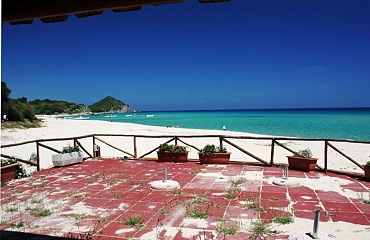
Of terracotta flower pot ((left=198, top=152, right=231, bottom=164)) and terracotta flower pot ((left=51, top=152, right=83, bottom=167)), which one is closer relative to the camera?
terracotta flower pot ((left=51, top=152, right=83, bottom=167))

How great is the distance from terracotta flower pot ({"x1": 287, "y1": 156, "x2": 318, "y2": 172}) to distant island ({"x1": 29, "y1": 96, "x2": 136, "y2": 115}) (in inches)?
4242

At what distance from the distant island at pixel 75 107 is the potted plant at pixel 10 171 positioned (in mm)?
104501

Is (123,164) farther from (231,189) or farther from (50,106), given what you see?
(50,106)

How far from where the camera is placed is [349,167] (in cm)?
1175

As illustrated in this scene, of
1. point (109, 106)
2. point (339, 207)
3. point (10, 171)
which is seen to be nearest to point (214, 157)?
point (339, 207)

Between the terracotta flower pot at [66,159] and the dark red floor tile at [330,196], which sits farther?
the terracotta flower pot at [66,159]

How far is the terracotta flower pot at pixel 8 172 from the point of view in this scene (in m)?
7.62

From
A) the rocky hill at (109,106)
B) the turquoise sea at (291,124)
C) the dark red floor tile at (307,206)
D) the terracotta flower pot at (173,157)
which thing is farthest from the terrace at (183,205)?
the rocky hill at (109,106)

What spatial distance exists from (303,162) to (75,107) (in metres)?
138

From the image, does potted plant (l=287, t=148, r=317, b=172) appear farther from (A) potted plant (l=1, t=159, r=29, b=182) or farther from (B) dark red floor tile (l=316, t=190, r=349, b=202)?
(A) potted plant (l=1, t=159, r=29, b=182)

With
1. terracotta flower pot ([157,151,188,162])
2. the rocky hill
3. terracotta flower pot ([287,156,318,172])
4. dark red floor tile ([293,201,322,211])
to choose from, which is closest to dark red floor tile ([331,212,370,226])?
dark red floor tile ([293,201,322,211])

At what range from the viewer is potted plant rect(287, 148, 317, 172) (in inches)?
334

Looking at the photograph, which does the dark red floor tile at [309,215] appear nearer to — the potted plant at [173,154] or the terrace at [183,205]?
the terrace at [183,205]

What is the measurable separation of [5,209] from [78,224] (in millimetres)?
1818
